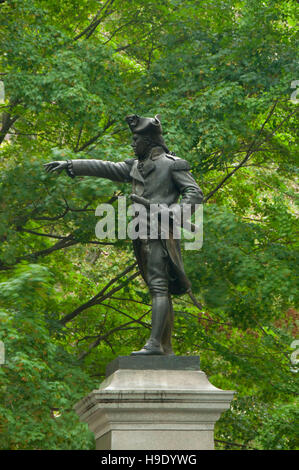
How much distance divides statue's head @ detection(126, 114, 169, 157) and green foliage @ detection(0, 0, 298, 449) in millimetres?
2656

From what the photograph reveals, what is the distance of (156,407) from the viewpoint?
638 centimetres

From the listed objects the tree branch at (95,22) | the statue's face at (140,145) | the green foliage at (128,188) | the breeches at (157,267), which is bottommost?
the breeches at (157,267)

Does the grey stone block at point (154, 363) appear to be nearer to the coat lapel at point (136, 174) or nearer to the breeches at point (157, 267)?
the breeches at point (157, 267)

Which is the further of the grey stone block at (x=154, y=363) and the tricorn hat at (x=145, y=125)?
the tricorn hat at (x=145, y=125)

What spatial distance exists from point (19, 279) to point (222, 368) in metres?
6.56

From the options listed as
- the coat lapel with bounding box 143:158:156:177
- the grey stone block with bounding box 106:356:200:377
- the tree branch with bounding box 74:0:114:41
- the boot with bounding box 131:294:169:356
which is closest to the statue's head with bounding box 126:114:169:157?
the coat lapel with bounding box 143:158:156:177

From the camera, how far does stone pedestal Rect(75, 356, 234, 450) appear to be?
636 centimetres

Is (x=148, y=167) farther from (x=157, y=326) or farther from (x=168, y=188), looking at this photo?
(x=157, y=326)

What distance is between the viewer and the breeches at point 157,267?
22.8 ft

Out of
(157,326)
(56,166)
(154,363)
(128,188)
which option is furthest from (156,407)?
(128,188)

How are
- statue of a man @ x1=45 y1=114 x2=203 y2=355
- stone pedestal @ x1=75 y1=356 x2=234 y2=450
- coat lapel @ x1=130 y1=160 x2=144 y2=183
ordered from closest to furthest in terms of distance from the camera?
stone pedestal @ x1=75 y1=356 x2=234 y2=450 < statue of a man @ x1=45 y1=114 x2=203 y2=355 < coat lapel @ x1=130 y1=160 x2=144 y2=183

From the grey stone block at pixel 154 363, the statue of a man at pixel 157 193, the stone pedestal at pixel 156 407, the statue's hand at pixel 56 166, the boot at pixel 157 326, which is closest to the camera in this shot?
the stone pedestal at pixel 156 407

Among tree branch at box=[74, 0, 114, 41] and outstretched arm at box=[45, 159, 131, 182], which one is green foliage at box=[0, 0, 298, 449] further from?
outstretched arm at box=[45, 159, 131, 182]

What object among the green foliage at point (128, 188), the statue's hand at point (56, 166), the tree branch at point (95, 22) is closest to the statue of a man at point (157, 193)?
the statue's hand at point (56, 166)
